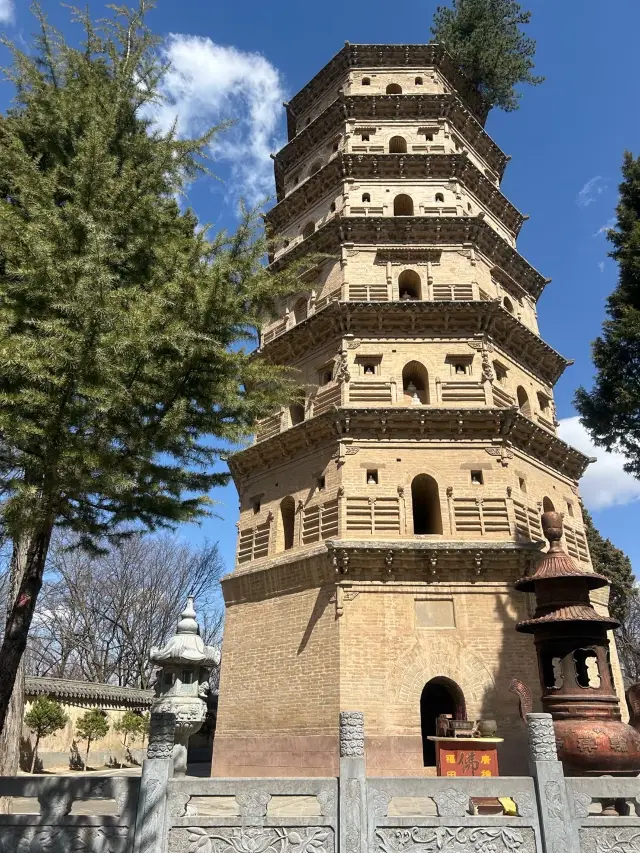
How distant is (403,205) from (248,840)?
18011 mm

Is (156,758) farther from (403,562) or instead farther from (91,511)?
(403,562)

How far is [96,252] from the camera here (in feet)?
21.7

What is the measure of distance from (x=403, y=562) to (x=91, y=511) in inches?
312

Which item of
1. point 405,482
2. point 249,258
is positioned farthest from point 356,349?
point 249,258

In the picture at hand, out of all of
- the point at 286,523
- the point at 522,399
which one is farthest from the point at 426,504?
the point at 522,399

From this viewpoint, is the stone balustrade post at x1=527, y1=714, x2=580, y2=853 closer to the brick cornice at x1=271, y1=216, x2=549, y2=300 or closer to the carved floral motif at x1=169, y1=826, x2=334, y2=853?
the carved floral motif at x1=169, y1=826, x2=334, y2=853

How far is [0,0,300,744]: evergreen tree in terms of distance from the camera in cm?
646

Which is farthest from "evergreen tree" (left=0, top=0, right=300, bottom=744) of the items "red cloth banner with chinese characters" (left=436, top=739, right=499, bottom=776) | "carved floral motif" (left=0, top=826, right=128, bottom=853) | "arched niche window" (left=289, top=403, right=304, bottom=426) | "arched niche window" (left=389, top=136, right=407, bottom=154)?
"arched niche window" (left=389, top=136, right=407, bottom=154)

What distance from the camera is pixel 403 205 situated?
1958cm

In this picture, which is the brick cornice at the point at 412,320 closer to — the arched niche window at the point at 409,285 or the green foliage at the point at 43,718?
the arched niche window at the point at 409,285

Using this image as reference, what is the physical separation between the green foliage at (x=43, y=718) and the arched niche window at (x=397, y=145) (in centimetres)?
2163

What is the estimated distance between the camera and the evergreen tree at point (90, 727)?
21.2 metres

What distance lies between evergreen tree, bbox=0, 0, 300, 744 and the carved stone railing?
123 centimetres

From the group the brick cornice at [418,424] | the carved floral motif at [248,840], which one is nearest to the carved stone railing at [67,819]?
the carved floral motif at [248,840]
